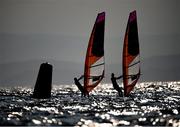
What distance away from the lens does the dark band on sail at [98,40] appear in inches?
2019

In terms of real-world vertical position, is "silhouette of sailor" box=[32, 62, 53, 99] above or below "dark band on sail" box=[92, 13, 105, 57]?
below

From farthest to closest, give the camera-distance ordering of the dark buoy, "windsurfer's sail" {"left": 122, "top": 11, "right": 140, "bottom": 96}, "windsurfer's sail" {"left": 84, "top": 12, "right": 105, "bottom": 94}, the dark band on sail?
the dark buoy < "windsurfer's sail" {"left": 122, "top": 11, "right": 140, "bottom": 96} < the dark band on sail < "windsurfer's sail" {"left": 84, "top": 12, "right": 105, "bottom": 94}

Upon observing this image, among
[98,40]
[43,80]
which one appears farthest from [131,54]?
[43,80]

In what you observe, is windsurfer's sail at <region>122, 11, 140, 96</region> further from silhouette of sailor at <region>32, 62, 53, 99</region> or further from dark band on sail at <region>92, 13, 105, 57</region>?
silhouette of sailor at <region>32, 62, 53, 99</region>

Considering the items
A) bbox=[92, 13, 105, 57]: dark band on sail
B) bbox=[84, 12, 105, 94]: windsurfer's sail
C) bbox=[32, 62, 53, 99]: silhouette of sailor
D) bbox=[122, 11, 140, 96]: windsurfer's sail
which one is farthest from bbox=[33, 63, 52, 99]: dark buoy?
bbox=[122, 11, 140, 96]: windsurfer's sail

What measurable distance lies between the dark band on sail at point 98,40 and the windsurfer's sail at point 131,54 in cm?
279

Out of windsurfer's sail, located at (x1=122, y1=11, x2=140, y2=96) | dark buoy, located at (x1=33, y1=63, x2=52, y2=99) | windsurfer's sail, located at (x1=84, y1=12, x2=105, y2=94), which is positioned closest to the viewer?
windsurfer's sail, located at (x1=84, y1=12, x2=105, y2=94)

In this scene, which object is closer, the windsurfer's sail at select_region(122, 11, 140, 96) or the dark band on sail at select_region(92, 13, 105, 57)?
the dark band on sail at select_region(92, 13, 105, 57)

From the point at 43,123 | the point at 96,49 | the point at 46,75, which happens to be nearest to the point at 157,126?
the point at 43,123

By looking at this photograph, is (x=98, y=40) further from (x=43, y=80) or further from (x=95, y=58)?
(x=43, y=80)

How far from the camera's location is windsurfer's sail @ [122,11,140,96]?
2080 inches

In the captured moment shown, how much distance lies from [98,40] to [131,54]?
4498 millimetres

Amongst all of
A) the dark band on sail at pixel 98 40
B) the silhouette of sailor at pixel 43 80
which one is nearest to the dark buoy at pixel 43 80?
the silhouette of sailor at pixel 43 80

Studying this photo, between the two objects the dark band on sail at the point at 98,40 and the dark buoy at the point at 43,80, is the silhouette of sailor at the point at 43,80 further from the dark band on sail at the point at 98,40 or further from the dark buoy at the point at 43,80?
the dark band on sail at the point at 98,40
